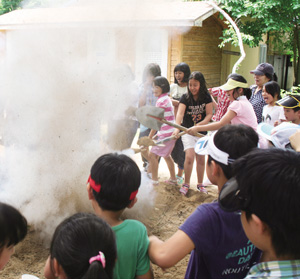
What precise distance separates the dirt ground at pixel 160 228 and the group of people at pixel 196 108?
182 millimetres

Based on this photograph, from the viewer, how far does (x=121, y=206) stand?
1.71 metres

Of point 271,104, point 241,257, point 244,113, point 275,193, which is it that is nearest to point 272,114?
point 271,104

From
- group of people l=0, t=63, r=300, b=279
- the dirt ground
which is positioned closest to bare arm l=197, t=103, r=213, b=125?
the dirt ground

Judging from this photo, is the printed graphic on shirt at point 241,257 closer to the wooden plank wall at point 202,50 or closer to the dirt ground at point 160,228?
the dirt ground at point 160,228

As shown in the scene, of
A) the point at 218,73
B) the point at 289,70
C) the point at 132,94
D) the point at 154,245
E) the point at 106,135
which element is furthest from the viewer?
the point at 289,70

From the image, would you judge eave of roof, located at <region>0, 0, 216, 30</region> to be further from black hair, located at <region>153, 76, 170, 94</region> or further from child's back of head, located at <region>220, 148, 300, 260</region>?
child's back of head, located at <region>220, 148, 300, 260</region>

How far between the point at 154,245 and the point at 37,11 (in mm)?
3440

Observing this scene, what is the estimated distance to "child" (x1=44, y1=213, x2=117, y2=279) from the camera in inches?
47.3

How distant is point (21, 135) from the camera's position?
3.41 m

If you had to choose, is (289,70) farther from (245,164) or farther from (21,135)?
(245,164)

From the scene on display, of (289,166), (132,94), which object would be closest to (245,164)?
(289,166)

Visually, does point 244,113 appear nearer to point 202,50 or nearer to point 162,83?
point 162,83

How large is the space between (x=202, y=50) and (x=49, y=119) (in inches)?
302

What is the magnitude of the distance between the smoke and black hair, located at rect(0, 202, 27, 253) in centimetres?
187
